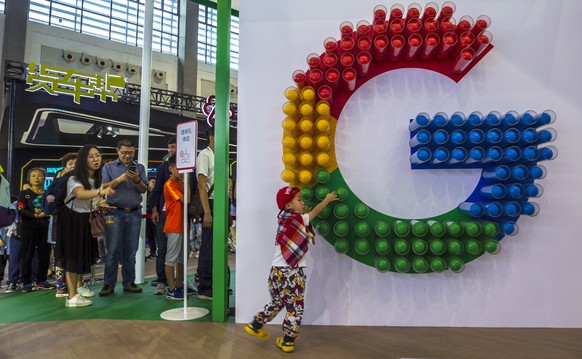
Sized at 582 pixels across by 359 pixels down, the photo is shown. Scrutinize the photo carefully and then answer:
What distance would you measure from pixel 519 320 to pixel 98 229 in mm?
3604

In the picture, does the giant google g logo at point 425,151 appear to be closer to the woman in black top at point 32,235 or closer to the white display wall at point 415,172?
the white display wall at point 415,172

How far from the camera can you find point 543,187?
122 inches

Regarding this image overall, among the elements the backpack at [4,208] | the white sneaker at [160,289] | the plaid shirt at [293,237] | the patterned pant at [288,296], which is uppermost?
the backpack at [4,208]

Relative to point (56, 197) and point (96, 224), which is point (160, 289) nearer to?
point (96, 224)

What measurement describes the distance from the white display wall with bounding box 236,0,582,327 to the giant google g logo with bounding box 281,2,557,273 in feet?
0.66

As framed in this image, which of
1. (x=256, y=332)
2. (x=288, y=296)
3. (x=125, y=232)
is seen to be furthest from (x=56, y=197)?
(x=288, y=296)

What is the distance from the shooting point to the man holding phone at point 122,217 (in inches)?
156

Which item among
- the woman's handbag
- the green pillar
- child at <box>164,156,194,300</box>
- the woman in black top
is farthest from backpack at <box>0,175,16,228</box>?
the green pillar

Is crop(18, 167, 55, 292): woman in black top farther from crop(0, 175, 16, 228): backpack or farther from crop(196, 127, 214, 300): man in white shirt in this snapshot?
crop(196, 127, 214, 300): man in white shirt

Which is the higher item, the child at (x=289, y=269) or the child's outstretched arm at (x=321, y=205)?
the child's outstretched arm at (x=321, y=205)

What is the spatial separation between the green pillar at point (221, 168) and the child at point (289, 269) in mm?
609

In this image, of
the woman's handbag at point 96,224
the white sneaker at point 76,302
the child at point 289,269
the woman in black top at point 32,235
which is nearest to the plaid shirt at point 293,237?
the child at point 289,269

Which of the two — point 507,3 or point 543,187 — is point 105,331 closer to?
point 543,187

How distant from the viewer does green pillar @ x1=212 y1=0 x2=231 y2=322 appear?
3.10m
